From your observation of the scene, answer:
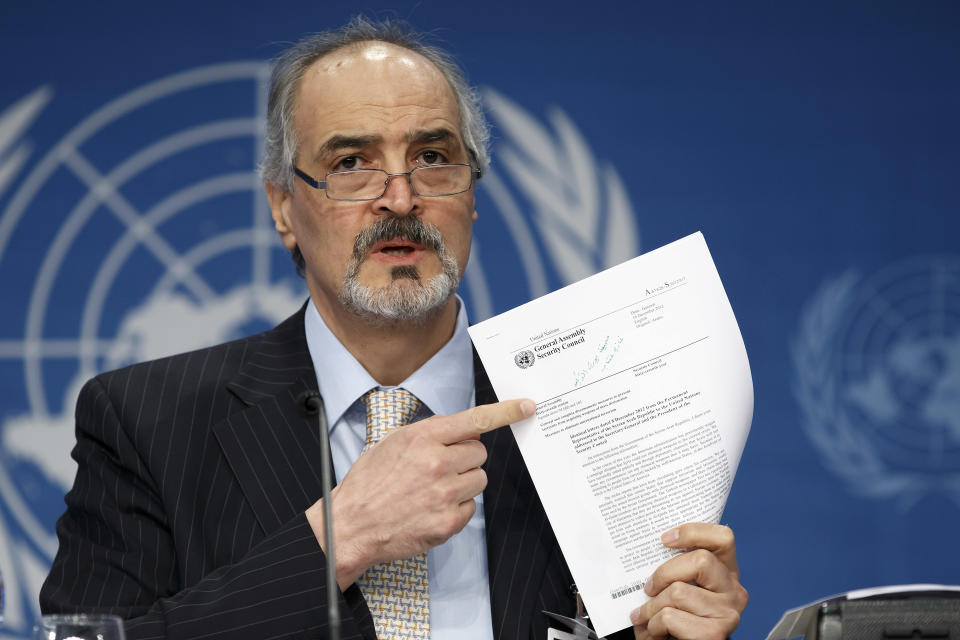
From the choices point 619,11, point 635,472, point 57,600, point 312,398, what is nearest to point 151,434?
point 57,600

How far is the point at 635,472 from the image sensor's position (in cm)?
167

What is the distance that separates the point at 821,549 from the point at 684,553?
195 cm

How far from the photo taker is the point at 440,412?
6.74 feet

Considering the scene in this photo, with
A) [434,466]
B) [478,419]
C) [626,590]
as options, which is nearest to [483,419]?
[478,419]

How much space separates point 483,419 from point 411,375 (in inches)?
18.4

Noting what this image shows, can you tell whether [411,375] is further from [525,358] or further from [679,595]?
[679,595]

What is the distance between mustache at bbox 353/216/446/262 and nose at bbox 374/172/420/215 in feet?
0.06

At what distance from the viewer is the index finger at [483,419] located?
1.65 meters

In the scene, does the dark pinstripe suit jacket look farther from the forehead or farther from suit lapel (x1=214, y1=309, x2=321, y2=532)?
the forehead

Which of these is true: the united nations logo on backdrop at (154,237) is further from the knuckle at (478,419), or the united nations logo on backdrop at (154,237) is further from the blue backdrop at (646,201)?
the knuckle at (478,419)

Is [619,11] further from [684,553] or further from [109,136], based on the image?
[684,553]

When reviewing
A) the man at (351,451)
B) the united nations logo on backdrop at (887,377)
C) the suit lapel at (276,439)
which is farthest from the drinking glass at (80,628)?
the united nations logo on backdrop at (887,377)
